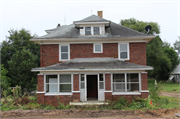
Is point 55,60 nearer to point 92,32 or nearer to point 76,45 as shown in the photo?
point 76,45

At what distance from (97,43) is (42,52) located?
5183 millimetres

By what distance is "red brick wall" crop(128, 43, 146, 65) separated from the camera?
1423 centimetres

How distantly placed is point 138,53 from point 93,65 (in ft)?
14.7

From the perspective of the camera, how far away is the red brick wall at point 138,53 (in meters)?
14.2

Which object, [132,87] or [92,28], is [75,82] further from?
[92,28]

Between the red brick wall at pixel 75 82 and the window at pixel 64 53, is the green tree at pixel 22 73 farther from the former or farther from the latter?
the red brick wall at pixel 75 82

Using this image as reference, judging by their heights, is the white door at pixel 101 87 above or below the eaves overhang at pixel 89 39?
below

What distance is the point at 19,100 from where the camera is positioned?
13.2 meters

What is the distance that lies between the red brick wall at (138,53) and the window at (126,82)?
6.01ft

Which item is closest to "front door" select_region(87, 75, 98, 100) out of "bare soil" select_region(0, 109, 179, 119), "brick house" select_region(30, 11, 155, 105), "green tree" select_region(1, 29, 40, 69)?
"brick house" select_region(30, 11, 155, 105)

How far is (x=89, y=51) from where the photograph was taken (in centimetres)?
1452

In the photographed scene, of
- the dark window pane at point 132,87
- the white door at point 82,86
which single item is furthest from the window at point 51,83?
the dark window pane at point 132,87

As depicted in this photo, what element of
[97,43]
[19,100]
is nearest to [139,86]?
[97,43]

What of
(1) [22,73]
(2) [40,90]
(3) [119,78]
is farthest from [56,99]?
(1) [22,73]
